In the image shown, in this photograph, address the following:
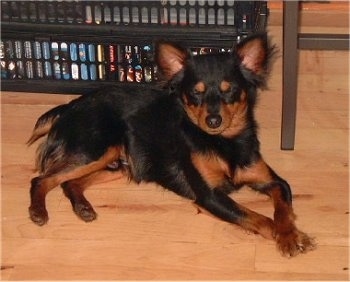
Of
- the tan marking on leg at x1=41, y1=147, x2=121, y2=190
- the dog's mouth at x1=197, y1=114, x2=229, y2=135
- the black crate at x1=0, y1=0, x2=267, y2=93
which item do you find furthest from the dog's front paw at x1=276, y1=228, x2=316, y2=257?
Result: the black crate at x1=0, y1=0, x2=267, y2=93

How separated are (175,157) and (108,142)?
0.21 meters

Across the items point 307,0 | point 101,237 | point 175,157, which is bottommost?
point 101,237

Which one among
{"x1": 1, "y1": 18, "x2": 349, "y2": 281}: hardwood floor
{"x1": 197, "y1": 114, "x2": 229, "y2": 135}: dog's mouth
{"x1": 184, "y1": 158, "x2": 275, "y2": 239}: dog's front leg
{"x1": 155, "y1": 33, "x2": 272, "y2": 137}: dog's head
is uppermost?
{"x1": 155, "y1": 33, "x2": 272, "y2": 137}: dog's head

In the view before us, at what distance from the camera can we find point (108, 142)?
7.56ft

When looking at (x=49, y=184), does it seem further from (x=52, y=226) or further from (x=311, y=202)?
(x=311, y=202)

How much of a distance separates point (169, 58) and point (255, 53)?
243 mm

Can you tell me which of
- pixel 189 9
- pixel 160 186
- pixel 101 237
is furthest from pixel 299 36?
pixel 101 237

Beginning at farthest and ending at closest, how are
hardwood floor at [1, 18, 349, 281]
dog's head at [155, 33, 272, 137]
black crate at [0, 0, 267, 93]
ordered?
black crate at [0, 0, 267, 93]
dog's head at [155, 33, 272, 137]
hardwood floor at [1, 18, 349, 281]

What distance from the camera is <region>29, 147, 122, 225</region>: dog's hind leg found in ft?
7.20

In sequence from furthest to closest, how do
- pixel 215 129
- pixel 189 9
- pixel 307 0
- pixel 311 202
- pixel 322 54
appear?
pixel 307 0
pixel 322 54
pixel 189 9
pixel 311 202
pixel 215 129

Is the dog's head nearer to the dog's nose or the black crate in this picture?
the dog's nose

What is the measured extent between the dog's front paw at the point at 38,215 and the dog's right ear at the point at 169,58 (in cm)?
52

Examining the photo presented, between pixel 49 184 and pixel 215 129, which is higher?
pixel 215 129

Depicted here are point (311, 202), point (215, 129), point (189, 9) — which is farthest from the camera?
point (189, 9)
